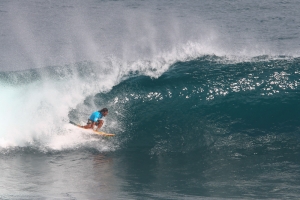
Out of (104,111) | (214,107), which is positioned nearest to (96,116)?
(104,111)

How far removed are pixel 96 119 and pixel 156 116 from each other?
8.85 feet

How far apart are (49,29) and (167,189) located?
913 inches

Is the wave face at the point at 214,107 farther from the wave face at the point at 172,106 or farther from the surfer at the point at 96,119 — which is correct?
the surfer at the point at 96,119

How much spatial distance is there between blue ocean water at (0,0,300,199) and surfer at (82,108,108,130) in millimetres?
350

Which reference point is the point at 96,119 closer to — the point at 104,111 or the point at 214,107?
the point at 104,111

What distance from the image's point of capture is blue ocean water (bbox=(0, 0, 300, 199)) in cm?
1496

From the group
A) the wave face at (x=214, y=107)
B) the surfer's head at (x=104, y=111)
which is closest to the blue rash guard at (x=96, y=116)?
the surfer's head at (x=104, y=111)

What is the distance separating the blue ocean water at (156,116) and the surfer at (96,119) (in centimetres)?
35

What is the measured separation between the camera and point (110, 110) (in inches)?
813

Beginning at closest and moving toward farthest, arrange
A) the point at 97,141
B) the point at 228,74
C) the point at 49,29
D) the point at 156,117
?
the point at 97,141 < the point at 156,117 < the point at 228,74 < the point at 49,29

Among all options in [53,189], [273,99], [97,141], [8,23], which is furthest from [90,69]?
[8,23]

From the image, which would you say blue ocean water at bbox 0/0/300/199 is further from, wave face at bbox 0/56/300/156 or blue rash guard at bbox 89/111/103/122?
blue rash guard at bbox 89/111/103/122

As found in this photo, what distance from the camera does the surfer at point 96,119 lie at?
62.1 ft

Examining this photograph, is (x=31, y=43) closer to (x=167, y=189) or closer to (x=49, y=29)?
(x=49, y=29)
